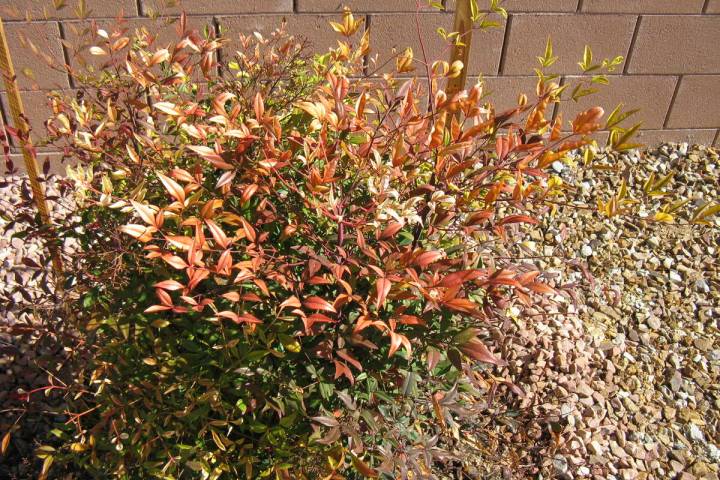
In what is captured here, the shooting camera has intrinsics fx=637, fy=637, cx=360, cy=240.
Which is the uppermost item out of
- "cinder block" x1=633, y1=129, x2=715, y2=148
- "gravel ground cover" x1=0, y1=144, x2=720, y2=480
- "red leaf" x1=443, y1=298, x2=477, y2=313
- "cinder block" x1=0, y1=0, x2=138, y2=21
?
"cinder block" x1=0, y1=0, x2=138, y2=21

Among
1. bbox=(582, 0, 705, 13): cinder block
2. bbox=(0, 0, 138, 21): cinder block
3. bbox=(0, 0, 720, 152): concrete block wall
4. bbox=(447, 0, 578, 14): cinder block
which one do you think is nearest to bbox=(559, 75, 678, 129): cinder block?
bbox=(0, 0, 720, 152): concrete block wall

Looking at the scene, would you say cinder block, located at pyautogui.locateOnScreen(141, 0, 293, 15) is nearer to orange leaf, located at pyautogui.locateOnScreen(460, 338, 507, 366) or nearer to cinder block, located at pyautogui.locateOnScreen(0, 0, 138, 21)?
cinder block, located at pyautogui.locateOnScreen(0, 0, 138, 21)

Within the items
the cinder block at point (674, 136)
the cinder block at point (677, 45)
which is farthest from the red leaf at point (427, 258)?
the cinder block at point (674, 136)

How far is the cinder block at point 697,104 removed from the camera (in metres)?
3.96

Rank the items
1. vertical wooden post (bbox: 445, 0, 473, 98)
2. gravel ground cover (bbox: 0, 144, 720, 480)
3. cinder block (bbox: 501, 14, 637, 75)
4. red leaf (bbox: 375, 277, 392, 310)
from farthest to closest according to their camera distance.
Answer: cinder block (bbox: 501, 14, 637, 75) < vertical wooden post (bbox: 445, 0, 473, 98) < gravel ground cover (bbox: 0, 144, 720, 480) < red leaf (bbox: 375, 277, 392, 310)

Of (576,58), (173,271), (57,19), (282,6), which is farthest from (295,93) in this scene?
(576,58)

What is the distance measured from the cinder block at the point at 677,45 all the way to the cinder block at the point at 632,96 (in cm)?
6

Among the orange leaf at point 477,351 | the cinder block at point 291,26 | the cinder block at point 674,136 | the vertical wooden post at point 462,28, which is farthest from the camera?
the cinder block at point 674,136

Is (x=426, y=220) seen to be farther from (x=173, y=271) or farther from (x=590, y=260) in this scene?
(x=590, y=260)

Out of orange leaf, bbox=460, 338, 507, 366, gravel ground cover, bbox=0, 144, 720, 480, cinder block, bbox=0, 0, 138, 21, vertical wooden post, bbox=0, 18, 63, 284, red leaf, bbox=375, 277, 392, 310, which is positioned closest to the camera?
red leaf, bbox=375, 277, 392, 310

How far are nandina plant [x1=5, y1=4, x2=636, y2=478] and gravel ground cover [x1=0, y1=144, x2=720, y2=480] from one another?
336mm

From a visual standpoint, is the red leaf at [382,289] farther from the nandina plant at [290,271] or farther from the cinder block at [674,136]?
the cinder block at [674,136]

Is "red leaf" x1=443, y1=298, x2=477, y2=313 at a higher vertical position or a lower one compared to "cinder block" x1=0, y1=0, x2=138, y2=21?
lower

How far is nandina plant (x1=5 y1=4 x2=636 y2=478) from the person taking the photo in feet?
5.09
